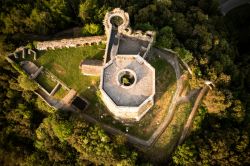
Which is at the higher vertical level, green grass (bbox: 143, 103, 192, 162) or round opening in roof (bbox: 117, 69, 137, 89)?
round opening in roof (bbox: 117, 69, 137, 89)

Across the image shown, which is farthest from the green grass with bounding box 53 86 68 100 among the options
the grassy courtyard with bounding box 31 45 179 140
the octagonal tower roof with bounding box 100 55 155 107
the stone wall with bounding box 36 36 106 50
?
the octagonal tower roof with bounding box 100 55 155 107

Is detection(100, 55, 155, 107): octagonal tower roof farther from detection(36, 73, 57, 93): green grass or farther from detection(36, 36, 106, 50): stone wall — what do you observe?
detection(36, 73, 57, 93): green grass

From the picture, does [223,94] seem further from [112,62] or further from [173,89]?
Answer: [112,62]

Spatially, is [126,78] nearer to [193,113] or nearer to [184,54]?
[184,54]

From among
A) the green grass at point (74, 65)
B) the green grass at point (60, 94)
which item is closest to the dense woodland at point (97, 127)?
the green grass at point (60, 94)

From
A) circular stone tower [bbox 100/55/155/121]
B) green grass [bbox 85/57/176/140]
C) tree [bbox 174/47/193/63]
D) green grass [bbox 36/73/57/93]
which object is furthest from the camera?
green grass [bbox 36/73/57/93]

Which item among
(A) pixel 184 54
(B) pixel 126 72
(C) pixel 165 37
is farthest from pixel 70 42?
(A) pixel 184 54

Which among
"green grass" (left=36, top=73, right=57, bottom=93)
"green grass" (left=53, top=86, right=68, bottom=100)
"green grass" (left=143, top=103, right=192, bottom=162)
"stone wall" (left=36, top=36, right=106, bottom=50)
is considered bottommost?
"green grass" (left=143, top=103, right=192, bottom=162)
